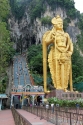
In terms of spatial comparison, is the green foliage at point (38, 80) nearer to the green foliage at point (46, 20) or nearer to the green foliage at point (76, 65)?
the green foliage at point (76, 65)

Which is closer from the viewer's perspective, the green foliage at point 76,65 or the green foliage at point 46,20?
the green foliage at point 76,65

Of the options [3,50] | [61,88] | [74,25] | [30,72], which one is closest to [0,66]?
[3,50]

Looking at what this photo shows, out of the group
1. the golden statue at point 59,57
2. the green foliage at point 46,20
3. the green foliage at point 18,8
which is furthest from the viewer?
the green foliage at point 18,8

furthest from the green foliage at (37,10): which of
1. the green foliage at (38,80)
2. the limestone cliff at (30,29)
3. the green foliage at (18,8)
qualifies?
the green foliage at (38,80)

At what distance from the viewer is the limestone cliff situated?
31.3 metres

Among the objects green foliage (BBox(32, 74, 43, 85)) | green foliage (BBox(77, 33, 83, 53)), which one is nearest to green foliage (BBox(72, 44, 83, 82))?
green foliage (BBox(32, 74, 43, 85))

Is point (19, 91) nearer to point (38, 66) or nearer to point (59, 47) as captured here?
point (59, 47)

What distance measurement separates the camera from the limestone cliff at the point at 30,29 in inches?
1234

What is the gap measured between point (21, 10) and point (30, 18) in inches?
192

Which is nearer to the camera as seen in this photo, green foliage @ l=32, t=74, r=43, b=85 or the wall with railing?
the wall with railing

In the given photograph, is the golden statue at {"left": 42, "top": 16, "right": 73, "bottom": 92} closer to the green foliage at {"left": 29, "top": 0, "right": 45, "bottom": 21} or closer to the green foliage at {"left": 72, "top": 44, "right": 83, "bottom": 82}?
the green foliage at {"left": 72, "top": 44, "right": 83, "bottom": 82}

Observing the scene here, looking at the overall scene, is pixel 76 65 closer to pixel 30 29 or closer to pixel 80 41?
pixel 80 41

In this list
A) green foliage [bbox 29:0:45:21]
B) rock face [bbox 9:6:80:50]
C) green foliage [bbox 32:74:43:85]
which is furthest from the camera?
green foliage [bbox 29:0:45:21]

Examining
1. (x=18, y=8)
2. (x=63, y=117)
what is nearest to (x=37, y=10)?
(x=18, y=8)
